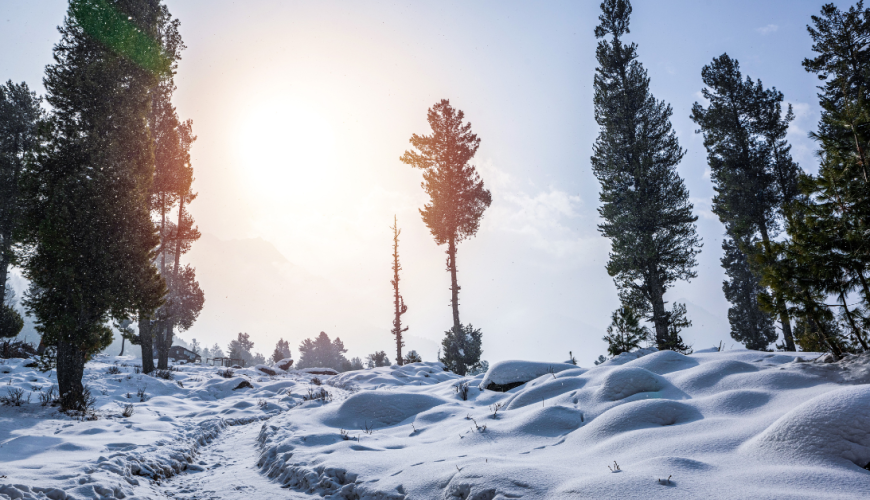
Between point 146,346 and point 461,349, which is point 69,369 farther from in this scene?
point 461,349

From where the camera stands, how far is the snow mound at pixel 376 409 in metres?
7.90

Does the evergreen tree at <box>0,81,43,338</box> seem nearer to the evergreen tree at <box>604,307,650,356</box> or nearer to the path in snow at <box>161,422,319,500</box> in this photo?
the path in snow at <box>161,422,319,500</box>

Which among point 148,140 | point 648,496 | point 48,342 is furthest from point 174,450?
point 148,140

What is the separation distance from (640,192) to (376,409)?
14.5 m

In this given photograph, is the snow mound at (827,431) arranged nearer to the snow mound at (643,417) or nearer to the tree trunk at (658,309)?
the snow mound at (643,417)

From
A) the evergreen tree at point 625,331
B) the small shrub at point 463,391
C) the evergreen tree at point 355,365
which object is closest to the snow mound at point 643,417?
the small shrub at point 463,391

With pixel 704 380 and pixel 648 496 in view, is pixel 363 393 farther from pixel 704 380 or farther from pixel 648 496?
pixel 648 496

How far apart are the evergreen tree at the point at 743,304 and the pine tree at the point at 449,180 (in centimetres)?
1929

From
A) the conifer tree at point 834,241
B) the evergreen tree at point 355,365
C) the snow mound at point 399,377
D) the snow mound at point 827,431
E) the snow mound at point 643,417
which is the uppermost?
the conifer tree at point 834,241

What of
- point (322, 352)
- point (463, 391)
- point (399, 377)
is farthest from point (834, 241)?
point (322, 352)

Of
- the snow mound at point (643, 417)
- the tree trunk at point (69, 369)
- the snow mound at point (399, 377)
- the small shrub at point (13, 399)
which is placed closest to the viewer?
the snow mound at point (643, 417)

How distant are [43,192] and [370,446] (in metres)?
10.4

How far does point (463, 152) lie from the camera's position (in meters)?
24.5

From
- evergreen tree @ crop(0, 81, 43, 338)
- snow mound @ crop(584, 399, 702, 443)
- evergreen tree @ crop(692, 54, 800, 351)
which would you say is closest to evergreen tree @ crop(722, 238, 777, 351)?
evergreen tree @ crop(692, 54, 800, 351)
